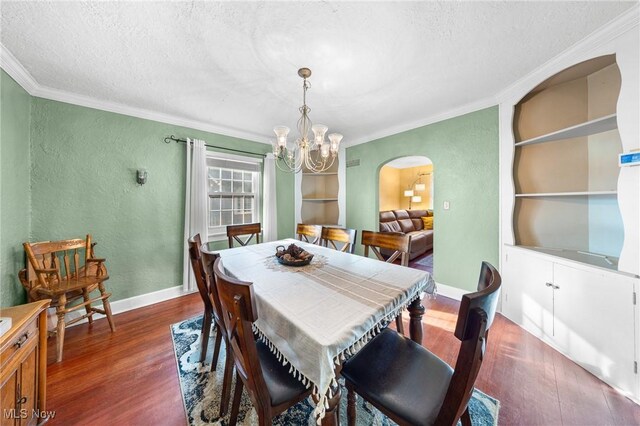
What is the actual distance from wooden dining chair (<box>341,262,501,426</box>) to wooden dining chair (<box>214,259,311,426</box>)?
0.28 m

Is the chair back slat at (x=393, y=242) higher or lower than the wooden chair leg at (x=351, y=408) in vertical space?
higher

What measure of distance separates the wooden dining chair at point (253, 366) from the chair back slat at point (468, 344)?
593 millimetres

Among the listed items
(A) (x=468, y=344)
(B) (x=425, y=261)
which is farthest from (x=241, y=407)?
(B) (x=425, y=261)

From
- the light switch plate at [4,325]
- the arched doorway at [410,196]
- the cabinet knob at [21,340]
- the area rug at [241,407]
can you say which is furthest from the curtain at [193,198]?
the arched doorway at [410,196]

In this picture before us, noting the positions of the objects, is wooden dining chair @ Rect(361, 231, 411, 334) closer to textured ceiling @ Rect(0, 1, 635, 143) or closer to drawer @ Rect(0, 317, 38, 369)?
textured ceiling @ Rect(0, 1, 635, 143)

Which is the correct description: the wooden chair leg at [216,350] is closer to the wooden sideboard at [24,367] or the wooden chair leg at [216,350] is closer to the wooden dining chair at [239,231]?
the wooden sideboard at [24,367]

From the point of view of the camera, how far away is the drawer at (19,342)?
966 millimetres

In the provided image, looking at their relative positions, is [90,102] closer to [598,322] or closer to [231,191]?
[231,191]

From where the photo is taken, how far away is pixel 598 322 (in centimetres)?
162

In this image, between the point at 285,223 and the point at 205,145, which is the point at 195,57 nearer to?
the point at 205,145

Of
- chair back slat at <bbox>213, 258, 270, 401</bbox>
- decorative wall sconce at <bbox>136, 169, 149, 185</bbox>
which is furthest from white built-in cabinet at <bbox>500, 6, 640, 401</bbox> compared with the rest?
decorative wall sconce at <bbox>136, 169, 149, 185</bbox>

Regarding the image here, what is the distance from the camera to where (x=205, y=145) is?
3145 millimetres

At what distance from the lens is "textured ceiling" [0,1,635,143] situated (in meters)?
1.35

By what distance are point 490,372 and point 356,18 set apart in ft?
8.76
